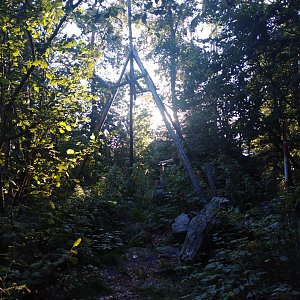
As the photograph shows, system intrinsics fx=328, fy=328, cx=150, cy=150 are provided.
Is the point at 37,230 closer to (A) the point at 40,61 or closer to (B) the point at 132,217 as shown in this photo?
(A) the point at 40,61

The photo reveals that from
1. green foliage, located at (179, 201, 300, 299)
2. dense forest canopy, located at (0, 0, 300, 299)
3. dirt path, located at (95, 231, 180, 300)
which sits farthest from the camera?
dirt path, located at (95, 231, 180, 300)

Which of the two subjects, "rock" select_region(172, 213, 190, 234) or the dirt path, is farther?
"rock" select_region(172, 213, 190, 234)

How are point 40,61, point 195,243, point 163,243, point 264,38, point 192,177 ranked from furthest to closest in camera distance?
1. point 264,38
2. point 192,177
3. point 163,243
4. point 195,243
5. point 40,61

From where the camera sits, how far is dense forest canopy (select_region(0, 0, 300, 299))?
408 cm

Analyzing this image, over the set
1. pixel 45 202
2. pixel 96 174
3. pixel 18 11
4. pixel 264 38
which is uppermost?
pixel 264 38

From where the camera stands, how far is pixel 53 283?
14.1 ft

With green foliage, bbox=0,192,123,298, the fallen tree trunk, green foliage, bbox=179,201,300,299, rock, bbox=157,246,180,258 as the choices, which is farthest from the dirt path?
green foliage, bbox=179,201,300,299

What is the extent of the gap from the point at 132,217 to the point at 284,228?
5583 millimetres

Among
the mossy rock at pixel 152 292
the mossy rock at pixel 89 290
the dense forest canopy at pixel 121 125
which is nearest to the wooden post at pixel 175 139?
the dense forest canopy at pixel 121 125

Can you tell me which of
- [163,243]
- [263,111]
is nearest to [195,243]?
[163,243]

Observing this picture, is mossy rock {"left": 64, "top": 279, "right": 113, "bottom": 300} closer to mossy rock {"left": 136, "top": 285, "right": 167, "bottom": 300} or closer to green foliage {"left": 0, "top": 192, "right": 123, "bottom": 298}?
green foliage {"left": 0, "top": 192, "right": 123, "bottom": 298}

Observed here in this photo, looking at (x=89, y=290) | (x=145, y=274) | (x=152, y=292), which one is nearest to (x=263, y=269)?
(x=152, y=292)

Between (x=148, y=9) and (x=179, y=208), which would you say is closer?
(x=148, y=9)

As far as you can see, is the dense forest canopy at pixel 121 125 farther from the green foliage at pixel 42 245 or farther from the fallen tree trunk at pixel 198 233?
the fallen tree trunk at pixel 198 233
